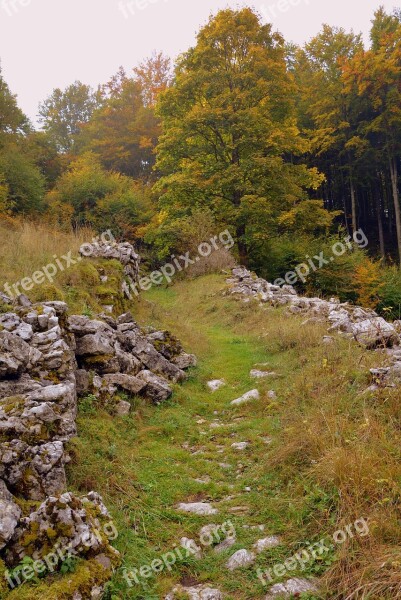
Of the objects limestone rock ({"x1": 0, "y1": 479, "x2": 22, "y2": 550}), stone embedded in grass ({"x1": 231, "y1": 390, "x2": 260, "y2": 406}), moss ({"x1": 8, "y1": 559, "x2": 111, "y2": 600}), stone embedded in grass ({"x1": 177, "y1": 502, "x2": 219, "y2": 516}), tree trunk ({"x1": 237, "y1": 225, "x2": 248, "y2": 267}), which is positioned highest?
tree trunk ({"x1": 237, "y1": 225, "x2": 248, "y2": 267})

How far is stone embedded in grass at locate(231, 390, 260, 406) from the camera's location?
6.27 m

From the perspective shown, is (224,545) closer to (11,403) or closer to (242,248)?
(11,403)

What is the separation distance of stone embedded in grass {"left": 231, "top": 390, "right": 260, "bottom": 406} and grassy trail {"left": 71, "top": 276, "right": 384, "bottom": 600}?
112 millimetres

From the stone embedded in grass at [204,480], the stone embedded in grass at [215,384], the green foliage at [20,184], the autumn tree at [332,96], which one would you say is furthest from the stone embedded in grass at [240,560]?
the autumn tree at [332,96]

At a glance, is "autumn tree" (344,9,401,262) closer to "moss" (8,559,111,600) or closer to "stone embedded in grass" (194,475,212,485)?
"stone embedded in grass" (194,475,212,485)

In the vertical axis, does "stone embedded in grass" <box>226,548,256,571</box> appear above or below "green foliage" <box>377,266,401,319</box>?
above

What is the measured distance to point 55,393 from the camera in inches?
178

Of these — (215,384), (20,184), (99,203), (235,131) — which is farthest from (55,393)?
(99,203)

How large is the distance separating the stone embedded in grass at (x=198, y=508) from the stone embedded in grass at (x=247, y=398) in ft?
7.80

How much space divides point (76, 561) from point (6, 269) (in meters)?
6.88

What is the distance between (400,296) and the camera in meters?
16.5

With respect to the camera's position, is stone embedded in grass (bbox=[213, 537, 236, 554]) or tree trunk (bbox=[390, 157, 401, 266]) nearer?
stone embedded in grass (bbox=[213, 537, 236, 554])

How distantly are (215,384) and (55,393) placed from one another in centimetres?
321

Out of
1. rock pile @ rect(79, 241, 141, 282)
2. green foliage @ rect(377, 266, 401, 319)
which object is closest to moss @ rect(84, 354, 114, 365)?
rock pile @ rect(79, 241, 141, 282)
